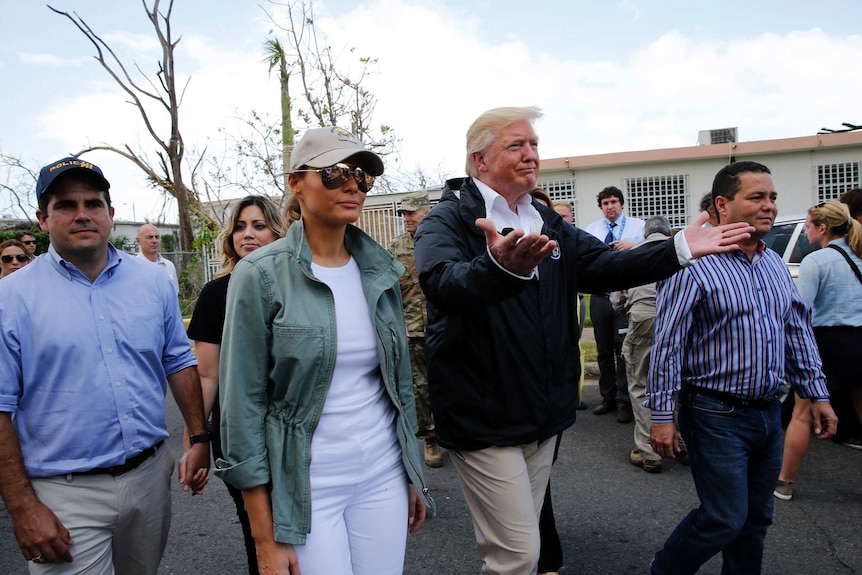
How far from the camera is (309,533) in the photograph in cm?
188

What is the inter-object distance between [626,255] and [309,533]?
168 cm

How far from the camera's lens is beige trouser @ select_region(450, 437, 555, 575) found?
2.49 m

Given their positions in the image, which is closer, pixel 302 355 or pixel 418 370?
pixel 302 355

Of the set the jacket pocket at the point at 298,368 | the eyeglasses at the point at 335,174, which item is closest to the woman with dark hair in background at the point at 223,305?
the jacket pocket at the point at 298,368

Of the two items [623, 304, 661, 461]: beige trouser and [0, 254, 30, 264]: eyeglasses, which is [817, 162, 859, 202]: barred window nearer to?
[623, 304, 661, 461]: beige trouser

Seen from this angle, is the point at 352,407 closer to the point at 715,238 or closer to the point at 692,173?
the point at 715,238

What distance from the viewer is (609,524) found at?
4.10 metres

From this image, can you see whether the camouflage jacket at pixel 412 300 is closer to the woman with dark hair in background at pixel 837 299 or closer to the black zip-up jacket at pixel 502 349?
the black zip-up jacket at pixel 502 349

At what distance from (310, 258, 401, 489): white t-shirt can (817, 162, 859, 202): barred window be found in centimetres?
1896

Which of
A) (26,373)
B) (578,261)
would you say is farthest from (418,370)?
(26,373)

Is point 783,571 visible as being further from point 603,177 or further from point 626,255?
point 603,177

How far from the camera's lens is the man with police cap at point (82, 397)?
83.8 inches

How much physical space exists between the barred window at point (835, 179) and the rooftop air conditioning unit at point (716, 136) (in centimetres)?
295

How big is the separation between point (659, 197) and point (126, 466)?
18171 mm
